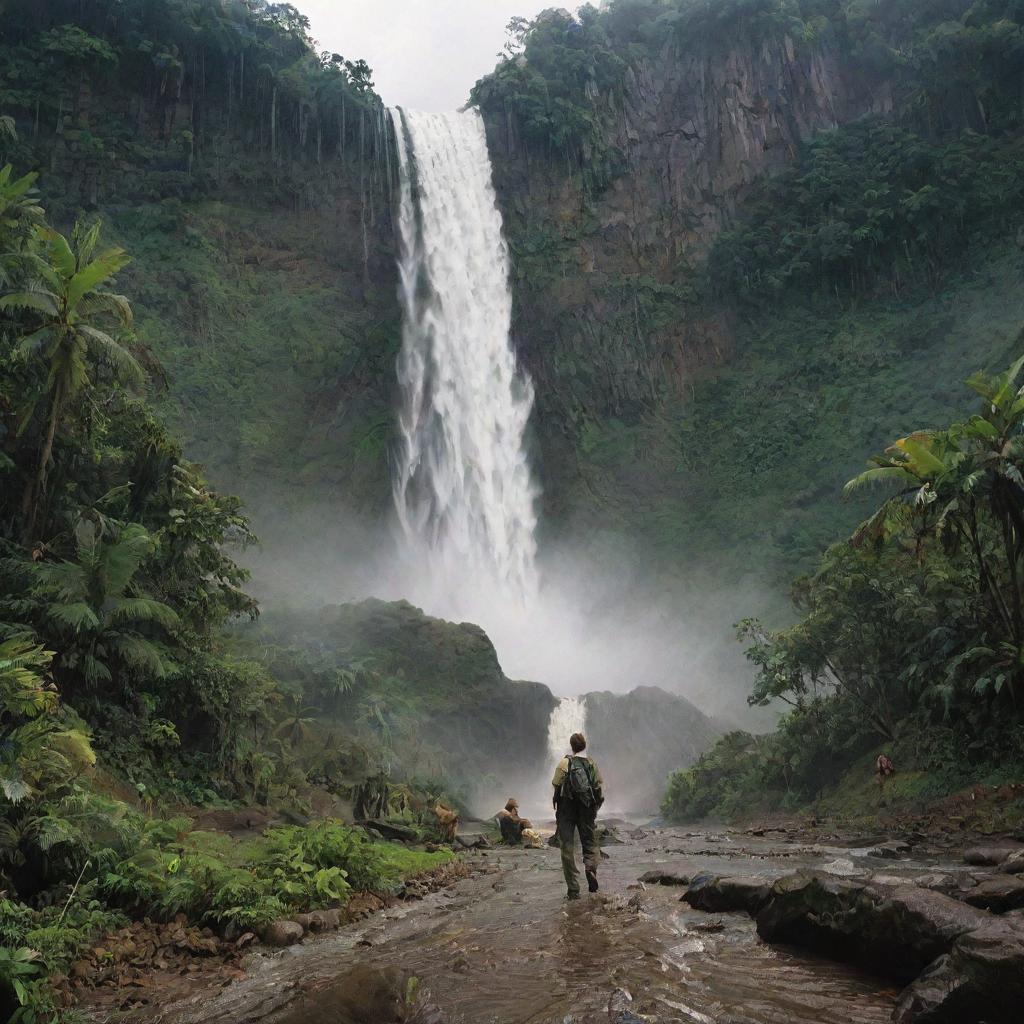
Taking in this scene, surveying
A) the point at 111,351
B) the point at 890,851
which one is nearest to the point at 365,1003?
the point at 890,851

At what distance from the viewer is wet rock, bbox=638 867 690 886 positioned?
27.1 feet

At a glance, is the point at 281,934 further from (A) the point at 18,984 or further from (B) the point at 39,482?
(B) the point at 39,482

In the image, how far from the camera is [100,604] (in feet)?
38.6

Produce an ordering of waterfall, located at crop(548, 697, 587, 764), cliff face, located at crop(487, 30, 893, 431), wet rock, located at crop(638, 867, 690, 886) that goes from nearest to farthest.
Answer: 1. wet rock, located at crop(638, 867, 690, 886)
2. waterfall, located at crop(548, 697, 587, 764)
3. cliff face, located at crop(487, 30, 893, 431)

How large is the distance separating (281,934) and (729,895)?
11.9ft

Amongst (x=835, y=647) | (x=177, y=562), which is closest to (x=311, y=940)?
(x=177, y=562)

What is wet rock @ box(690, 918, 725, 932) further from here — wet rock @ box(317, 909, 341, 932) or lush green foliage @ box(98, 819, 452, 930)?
lush green foliage @ box(98, 819, 452, 930)

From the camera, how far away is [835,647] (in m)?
18.4

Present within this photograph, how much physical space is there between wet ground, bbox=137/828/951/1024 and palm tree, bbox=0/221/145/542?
10.0m

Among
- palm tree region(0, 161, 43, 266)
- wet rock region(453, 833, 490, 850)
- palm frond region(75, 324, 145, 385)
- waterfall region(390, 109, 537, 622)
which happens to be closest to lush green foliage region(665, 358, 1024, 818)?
wet rock region(453, 833, 490, 850)

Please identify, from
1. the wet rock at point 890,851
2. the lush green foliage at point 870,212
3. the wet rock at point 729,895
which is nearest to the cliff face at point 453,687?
the wet rock at point 890,851

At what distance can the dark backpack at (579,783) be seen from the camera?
777 cm

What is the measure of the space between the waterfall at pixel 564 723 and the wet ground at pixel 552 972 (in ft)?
81.4

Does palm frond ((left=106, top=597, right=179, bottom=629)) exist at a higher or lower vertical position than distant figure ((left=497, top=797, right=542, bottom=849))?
higher
